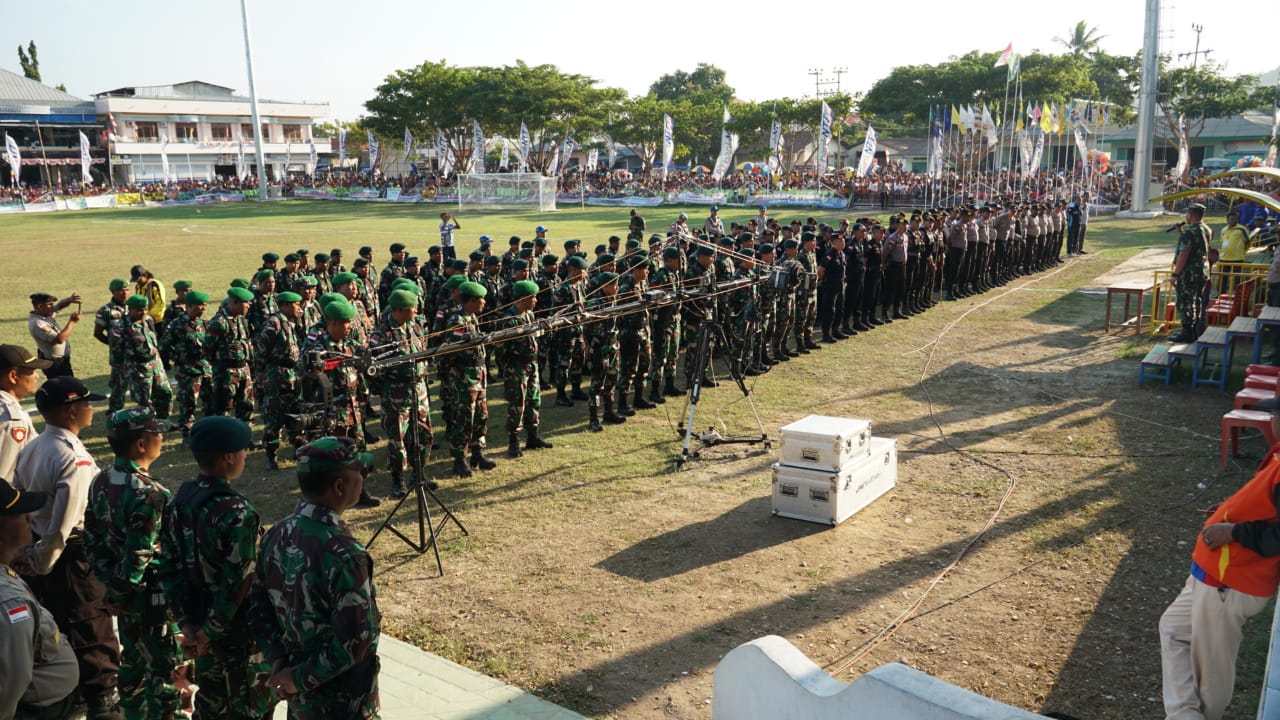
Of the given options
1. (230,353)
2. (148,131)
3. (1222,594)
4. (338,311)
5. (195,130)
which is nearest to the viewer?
(1222,594)

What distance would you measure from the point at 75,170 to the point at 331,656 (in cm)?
8907

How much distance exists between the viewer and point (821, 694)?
3520 millimetres

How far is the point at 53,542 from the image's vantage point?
4.46 meters

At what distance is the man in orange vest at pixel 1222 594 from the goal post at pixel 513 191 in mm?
45171

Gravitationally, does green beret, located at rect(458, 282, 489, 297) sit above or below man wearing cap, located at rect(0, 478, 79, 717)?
above

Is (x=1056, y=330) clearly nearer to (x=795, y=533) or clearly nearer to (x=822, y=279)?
(x=822, y=279)

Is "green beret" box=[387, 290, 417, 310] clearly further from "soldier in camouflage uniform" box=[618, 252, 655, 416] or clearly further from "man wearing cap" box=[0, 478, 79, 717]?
"man wearing cap" box=[0, 478, 79, 717]

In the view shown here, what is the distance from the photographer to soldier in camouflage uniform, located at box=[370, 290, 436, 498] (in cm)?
783

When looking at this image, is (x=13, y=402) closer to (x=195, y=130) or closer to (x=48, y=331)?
(x=48, y=331)

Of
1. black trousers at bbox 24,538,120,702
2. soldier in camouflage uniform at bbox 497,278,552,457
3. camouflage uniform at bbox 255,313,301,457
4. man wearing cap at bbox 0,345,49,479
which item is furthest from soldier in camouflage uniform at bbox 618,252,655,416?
black trousers at bbox 24,538,120,702

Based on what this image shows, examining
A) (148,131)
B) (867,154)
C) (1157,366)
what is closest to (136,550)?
(1157,366)

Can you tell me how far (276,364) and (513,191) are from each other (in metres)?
40.5

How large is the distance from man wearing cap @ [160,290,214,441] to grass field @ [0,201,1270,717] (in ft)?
1.94

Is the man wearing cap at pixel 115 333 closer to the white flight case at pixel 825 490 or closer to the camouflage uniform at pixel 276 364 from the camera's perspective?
the camouflage uniform at pixel 276 364
